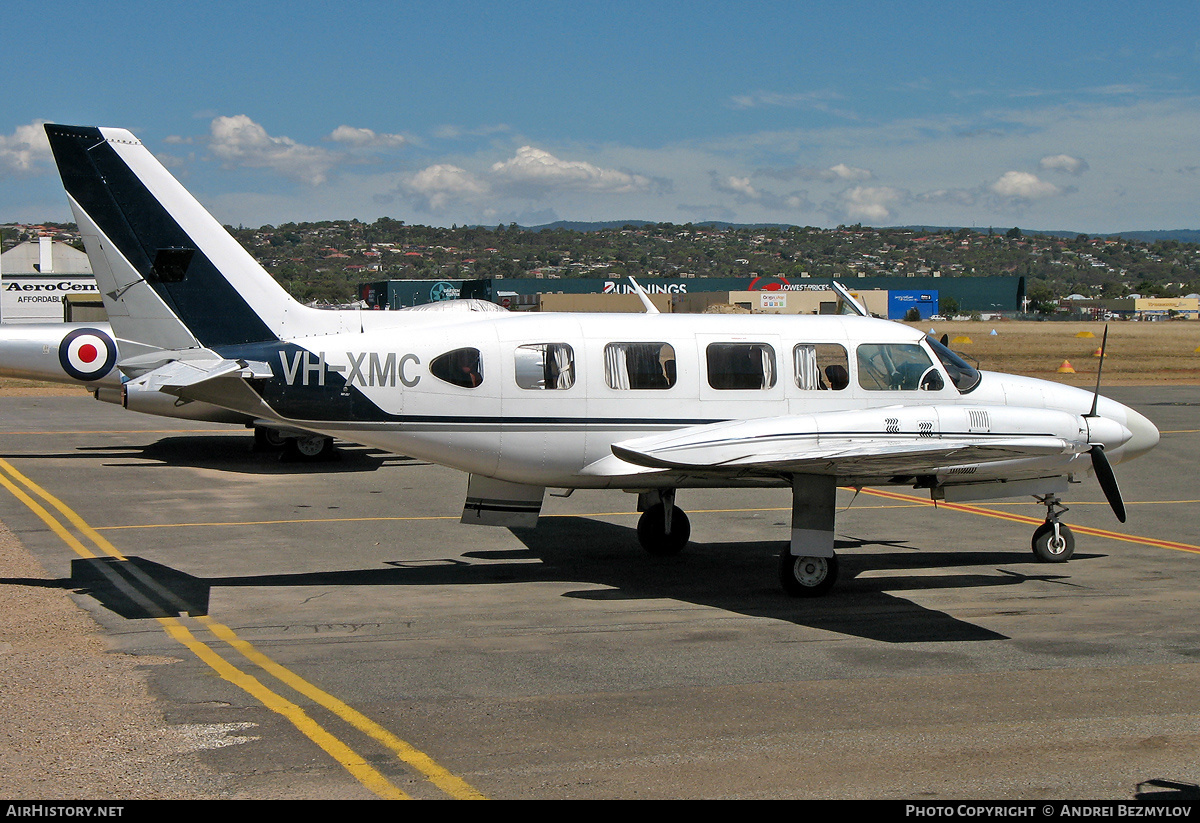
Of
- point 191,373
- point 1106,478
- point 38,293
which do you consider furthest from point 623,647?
point 38,293

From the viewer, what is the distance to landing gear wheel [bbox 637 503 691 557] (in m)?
14.0

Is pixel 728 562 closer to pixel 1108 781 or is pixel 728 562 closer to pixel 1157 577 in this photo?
pixel 1157 577

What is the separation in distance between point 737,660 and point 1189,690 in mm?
3558

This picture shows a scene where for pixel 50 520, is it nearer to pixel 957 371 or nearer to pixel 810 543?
pixel 810 543

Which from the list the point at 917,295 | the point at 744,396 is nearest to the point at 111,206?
the point at 744,396

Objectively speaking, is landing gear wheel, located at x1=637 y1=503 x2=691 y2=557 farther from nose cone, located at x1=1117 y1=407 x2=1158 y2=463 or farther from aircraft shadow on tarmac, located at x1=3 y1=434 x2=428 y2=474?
aircraft shadow on tarmac, located at x1=3 y1=434 x2=428 y2=474

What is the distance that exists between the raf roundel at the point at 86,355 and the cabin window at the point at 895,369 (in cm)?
1762

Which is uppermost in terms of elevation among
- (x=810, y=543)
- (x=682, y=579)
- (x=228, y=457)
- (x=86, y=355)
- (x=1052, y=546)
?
(x=86, y=355)

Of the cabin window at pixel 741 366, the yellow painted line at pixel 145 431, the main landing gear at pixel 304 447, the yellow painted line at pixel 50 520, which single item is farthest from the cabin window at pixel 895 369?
the yellow painted line at pixel 145 431

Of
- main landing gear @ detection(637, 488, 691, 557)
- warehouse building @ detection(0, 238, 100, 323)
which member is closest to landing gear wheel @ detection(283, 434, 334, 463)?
main landing gear @ detection(637, 488, 691, 557)

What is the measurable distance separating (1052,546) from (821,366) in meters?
3.86

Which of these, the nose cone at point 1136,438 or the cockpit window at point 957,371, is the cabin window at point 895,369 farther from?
the nose cone at point 1136,438

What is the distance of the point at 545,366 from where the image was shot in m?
12.2
